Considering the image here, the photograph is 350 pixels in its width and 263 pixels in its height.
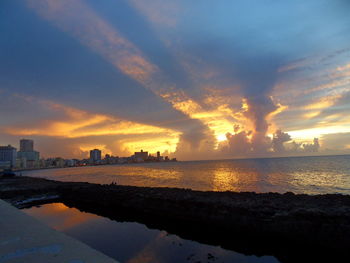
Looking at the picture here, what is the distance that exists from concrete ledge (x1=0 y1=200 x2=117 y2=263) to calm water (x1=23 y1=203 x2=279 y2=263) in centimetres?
595

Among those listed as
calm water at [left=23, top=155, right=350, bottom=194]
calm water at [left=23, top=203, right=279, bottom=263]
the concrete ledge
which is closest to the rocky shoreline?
calm water at [left=23, top=203, right=279, bottom=263]

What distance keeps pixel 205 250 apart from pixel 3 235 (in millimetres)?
10029

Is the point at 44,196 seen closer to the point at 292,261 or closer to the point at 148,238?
the point at 148,238

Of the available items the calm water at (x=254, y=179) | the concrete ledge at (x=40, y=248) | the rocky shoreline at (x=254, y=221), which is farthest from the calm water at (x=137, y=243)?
the calm water at (x=254, y=179)

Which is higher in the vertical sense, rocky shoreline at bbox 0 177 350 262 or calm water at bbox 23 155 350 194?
rocky shoreline at bbox 0 177 350 262

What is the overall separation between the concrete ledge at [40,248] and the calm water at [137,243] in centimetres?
595

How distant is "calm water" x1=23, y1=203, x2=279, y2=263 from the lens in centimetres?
1098

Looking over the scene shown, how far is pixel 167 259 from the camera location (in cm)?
1086

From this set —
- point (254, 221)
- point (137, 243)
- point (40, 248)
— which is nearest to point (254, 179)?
point (254, 221)

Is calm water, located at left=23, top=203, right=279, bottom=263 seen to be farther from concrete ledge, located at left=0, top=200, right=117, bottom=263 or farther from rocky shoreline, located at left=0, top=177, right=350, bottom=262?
concrete ledge, located at left=0, top=200, right=117, bottom=263

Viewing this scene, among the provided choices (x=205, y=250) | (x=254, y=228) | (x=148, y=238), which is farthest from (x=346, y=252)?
(x=148, y=238)

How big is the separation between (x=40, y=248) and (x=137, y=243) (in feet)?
30.6

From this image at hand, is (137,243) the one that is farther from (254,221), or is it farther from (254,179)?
(254,179)

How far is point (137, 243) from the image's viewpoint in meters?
13.0
